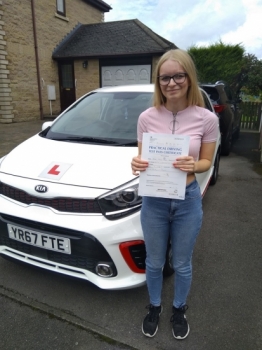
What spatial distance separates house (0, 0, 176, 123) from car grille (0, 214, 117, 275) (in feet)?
33.6

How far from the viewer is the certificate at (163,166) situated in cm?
142

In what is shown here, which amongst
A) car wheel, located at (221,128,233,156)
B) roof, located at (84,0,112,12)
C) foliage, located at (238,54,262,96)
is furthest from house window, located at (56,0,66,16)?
car wheel, located at (221,128,233,156)

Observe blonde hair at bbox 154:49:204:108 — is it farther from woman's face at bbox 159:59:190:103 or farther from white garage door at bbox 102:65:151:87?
white garage door at bbox 102:65:151:87

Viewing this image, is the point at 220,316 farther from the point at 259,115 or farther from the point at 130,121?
the point at 259,115

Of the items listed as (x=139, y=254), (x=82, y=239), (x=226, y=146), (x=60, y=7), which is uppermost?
(x=60, y=7)

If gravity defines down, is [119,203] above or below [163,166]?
below

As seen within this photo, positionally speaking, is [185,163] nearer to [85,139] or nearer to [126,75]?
[85,139]

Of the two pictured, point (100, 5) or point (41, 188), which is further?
point (100, 5)

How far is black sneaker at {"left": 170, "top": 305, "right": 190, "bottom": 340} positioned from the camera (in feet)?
6.02

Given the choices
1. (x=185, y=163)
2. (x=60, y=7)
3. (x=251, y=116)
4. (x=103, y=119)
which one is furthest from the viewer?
(x=60, y=7)

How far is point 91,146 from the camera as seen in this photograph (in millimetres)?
2523

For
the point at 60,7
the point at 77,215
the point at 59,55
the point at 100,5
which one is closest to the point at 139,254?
the point at 77,215

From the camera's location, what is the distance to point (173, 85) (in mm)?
1445

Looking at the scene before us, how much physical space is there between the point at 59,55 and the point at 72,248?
1342 centimetres
